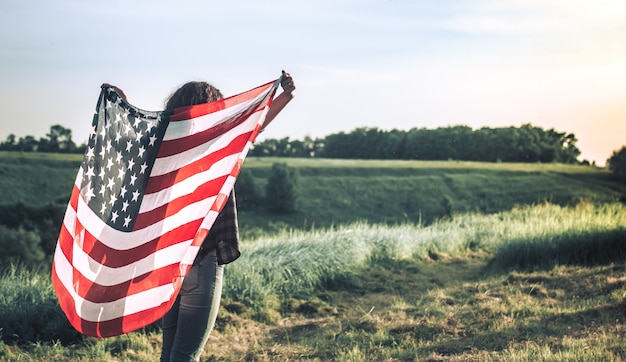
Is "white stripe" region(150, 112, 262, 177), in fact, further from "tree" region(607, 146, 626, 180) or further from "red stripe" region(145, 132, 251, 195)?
"tree" region(607, 146, 626, 180)

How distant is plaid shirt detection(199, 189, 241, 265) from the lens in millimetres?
3156

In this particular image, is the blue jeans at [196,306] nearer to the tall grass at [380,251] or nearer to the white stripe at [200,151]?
the white stripe at [200,151]

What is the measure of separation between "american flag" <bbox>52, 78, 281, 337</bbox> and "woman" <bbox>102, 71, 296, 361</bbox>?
0.07 metres

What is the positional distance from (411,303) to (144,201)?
574 centimetres

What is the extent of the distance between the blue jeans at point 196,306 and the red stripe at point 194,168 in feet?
1.61

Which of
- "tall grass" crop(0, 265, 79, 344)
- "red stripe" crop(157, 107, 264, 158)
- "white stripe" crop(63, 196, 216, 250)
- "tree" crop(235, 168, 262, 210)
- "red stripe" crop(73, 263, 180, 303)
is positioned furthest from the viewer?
"tree" crop(235, 168, 262, 210)

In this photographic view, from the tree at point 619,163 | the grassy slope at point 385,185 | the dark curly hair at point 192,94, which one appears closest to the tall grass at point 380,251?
the dark curly hair at point 192,94

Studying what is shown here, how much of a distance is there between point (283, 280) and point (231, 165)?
225 inches

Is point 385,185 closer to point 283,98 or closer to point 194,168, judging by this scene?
point 283,98

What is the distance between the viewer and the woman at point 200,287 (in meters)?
3.07

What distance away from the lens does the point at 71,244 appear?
143 inches

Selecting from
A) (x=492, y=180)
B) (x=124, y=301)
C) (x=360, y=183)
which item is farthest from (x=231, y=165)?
(x=360, y=183)

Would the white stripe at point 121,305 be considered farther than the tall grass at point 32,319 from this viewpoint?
No

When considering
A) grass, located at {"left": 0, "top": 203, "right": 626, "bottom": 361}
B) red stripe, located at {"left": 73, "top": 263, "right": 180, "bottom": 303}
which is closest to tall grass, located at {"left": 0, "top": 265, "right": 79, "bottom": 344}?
grass, located at {"left": 0, "top": 203, "right": 626, "bottom": 361}
